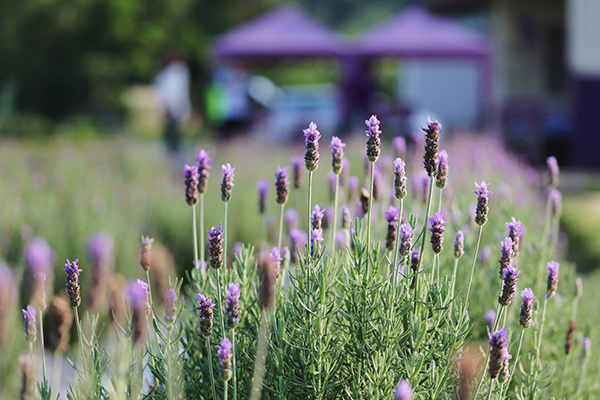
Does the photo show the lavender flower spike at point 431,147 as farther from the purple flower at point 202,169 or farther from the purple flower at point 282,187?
the purple flower at point 202,169

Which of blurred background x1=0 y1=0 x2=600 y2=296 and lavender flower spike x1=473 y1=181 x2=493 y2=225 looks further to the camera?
blurred background x1=0 y1=0 x2=600 y2=296

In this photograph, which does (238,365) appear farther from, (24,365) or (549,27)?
(549,27)

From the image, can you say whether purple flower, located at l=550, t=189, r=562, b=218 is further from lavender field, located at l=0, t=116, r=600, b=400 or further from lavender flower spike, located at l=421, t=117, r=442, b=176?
lavender flower spike, located at l=421, t=117, r=442, b=176

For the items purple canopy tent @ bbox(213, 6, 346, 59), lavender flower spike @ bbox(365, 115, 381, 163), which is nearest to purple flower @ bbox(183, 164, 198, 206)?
lavender flower spike @ bbox(365, 115, 381, 163)

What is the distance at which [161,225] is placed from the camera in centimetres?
555

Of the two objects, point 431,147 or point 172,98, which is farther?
point 172,98

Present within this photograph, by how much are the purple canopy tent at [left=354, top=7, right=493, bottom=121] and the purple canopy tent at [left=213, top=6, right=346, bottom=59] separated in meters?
0.70

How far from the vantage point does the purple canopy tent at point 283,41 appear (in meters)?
13.8

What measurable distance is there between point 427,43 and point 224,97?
13.5 ft

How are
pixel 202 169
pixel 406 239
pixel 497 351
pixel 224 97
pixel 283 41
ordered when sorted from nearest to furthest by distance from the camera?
pixel 497 351 → pixel 406 239 → pixel 202 169 → pixel 224 97 → pixel 283 41

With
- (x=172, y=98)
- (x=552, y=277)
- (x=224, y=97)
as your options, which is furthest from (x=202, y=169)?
(x=224, y=97)

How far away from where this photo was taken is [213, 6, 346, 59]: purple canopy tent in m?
13.8

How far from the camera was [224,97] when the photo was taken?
13.2 meters

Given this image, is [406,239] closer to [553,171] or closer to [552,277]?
[552,277]
